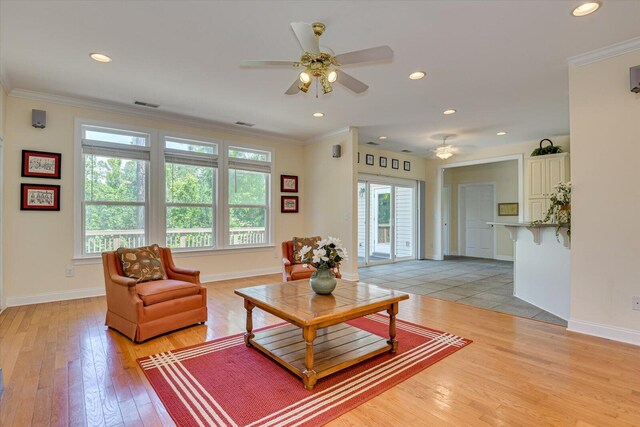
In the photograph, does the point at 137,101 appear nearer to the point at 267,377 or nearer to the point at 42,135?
the point at 42,135

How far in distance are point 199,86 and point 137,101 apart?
3.93 ft

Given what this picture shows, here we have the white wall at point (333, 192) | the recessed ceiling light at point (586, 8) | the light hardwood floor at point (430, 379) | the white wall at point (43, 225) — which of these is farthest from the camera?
the white wall at point (333, 192)

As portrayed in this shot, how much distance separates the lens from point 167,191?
16.8 feet

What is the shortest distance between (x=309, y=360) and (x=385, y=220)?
593cm

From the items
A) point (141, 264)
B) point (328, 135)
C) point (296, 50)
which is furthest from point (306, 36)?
point (328, 135)

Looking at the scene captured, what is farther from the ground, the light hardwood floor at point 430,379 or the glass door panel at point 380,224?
the glass door panel at point 380,224

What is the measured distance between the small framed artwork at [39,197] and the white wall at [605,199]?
611 cm

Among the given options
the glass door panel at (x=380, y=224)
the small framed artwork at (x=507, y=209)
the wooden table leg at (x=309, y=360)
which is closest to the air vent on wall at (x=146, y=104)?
the wooden table leg at (x=309, y=360)

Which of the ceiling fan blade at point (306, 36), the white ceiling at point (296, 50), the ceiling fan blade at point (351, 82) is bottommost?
the ceiling fan blade at point (351, 82)

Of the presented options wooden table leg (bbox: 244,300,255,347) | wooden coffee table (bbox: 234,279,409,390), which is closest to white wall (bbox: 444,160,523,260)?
wooden coffee table (bbox: 234,279,409,390)

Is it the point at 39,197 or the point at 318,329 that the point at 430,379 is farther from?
the point at 39,197

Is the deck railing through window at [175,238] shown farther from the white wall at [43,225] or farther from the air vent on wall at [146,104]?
the air vent on wall at [146,104]

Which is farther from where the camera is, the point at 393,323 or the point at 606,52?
the point at 606,52

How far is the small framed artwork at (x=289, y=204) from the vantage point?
6.45 meters
